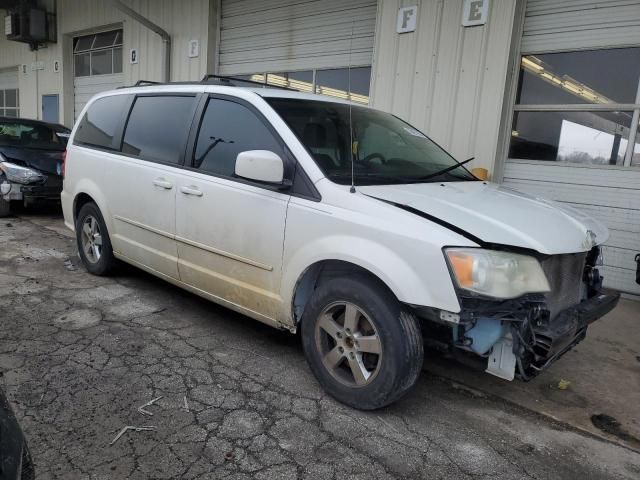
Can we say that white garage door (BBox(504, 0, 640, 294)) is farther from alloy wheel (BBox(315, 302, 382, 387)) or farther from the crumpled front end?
alloy wheel (BBox(315, 302, 382, 387))

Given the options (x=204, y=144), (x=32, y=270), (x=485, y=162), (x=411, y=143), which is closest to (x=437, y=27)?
(x=485, y=162)

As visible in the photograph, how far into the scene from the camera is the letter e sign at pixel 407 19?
657 centimetres

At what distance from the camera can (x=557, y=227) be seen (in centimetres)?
279

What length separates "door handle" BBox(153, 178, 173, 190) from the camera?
3826 mm

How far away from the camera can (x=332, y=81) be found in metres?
8.00

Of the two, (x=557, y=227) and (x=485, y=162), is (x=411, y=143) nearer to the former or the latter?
(x=557, y=227)

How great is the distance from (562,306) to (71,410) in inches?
109

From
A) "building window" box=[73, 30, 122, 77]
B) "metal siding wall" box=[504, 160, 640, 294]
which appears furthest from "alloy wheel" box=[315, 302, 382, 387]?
"building window" box=[73, 30, 122, 77]

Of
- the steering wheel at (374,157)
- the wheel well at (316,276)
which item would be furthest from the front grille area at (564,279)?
the steering wheel at (374,157)

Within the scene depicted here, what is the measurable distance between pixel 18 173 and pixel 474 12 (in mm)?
6843

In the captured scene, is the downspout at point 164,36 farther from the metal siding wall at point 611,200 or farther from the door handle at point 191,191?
the metal siding wall at point 611,200

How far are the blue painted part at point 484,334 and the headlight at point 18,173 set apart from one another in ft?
23.9

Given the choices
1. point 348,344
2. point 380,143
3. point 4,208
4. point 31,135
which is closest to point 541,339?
point 348,344

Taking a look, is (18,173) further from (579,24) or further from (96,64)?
(579,24)
